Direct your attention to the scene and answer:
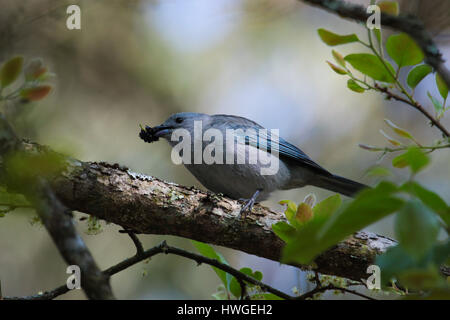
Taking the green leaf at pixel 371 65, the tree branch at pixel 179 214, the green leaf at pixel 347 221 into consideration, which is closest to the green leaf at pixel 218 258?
the tree branch at pixel 179 214

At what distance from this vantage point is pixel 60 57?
7762mm

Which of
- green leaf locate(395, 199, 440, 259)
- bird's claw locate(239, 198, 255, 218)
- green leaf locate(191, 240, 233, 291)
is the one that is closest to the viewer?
green leaf locate(395, 199, 440, 259)

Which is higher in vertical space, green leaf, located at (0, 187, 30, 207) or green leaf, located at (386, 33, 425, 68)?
green leaf, located at (386, 33, 425, 68)

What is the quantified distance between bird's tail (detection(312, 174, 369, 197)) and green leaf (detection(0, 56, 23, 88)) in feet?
15.2

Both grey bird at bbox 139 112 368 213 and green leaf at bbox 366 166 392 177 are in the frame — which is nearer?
green leaf at bbox 366 166 392 177

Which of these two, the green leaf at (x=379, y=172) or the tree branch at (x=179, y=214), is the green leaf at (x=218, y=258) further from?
the green leaf at (x=379, y=172)

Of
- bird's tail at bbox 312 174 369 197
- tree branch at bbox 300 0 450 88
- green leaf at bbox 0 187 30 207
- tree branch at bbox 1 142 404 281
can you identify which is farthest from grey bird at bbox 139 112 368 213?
tree branch at bbox 300 0 450 88

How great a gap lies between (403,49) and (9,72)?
1678 mm

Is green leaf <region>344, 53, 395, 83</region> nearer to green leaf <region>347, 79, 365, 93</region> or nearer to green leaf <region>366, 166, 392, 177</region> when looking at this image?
green leaf <region>347, 79, 365, 93</region>

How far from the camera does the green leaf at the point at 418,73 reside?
2.14 meters

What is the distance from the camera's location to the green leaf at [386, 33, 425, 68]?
78.0 inches

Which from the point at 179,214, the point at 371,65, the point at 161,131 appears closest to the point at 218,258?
the point at 179,214

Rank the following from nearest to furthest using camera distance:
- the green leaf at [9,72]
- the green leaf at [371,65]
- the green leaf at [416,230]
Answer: the green leaf at [416,230] → the green leaf at [9,72] → the green leaf at [371,65]

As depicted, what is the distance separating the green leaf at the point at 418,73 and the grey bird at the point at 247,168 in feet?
9.32
